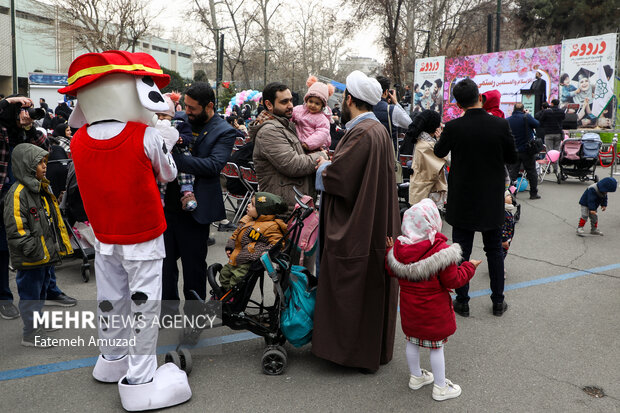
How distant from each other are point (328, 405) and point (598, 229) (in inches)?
254

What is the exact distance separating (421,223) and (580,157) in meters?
10.7

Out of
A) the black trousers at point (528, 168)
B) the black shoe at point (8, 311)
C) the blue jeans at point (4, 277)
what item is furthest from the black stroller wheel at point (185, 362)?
the black trousers at point (528, 168)

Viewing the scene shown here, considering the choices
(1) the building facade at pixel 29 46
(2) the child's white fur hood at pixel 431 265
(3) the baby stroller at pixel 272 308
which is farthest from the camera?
(1) the building facade at pixel 29 46

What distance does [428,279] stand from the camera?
3.18m

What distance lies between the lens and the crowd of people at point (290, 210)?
3079mm

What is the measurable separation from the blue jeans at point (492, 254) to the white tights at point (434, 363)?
1.45m

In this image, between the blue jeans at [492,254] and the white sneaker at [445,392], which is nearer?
the white sneaker at [445,392]

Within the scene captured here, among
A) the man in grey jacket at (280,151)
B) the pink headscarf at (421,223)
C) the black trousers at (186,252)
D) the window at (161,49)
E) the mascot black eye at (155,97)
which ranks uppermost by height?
the window at (161,49)

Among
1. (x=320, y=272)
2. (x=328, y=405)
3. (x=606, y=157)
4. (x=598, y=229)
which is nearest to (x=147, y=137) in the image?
(x=320, y=272)

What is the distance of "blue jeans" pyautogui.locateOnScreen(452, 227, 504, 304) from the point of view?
15.0 ft

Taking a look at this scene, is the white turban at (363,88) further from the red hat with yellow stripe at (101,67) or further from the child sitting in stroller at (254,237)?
the red hat with yellow stripe at (101,67)

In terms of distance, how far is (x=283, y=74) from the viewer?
162 feet

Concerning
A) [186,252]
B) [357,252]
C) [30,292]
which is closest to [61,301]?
[30,292]

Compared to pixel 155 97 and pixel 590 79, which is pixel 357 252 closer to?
pixel 155 97
